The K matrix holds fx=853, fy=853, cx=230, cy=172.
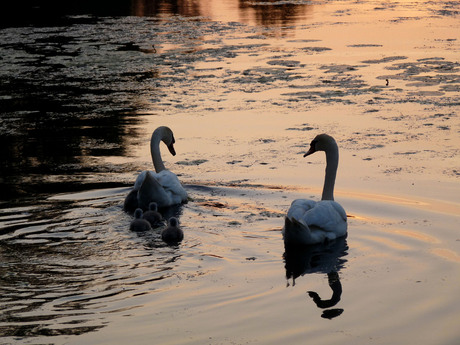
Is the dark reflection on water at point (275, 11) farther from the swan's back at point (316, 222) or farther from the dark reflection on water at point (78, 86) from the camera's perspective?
the swan's back at point (316, 222)

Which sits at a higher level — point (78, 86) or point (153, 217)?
point (78, 86)

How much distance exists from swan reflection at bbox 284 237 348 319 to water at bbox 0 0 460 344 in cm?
3

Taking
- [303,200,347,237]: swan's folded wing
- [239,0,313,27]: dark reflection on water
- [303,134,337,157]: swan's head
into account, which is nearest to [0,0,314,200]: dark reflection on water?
[239,0,313,27]: dark reflection on water

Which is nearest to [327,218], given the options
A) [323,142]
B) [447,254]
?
[447,254]

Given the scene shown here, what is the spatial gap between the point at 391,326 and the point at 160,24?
20060mm

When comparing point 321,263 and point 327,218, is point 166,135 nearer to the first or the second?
point 327,218

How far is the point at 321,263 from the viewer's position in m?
8.05

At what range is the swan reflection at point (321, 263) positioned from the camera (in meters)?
7.01

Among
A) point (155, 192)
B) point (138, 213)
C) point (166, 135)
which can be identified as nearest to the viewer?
point (138, 213)

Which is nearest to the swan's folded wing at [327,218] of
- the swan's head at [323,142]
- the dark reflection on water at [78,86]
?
the swan's head at [323,142]

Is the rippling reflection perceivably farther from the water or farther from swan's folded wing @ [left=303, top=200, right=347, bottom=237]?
swan's folded wing @ [left=303, top=200, right=347, bottom=237]

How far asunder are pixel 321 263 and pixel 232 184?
2679mm

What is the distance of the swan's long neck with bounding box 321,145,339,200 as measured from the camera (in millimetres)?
9391

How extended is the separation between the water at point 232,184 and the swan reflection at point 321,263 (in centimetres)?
3
